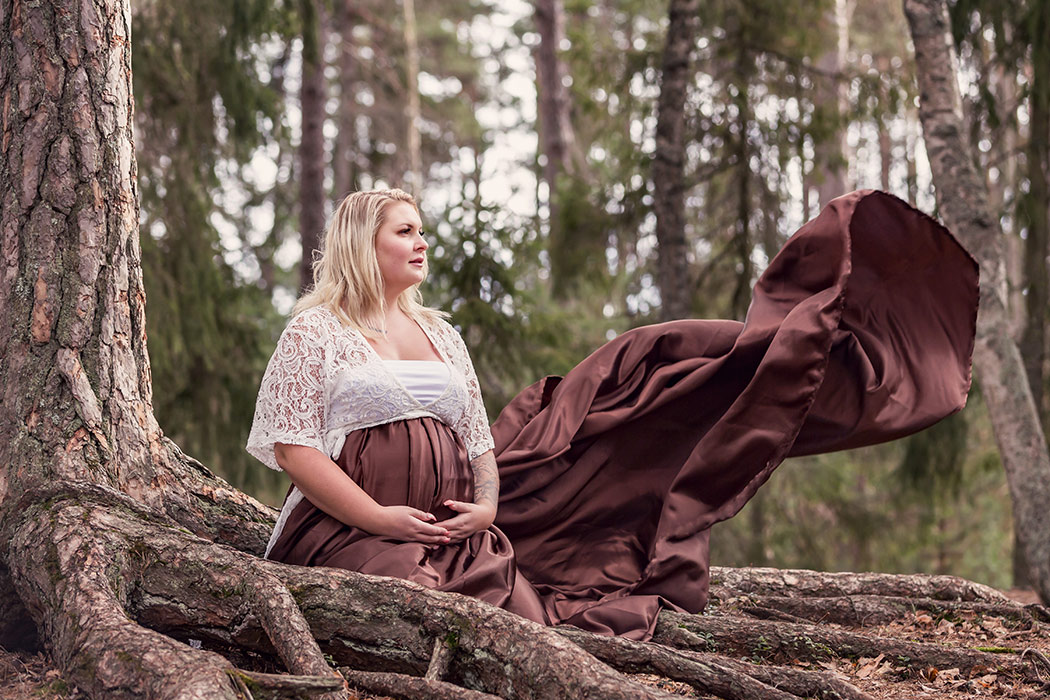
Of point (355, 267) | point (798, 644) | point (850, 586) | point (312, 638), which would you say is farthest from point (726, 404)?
point (312, 638)

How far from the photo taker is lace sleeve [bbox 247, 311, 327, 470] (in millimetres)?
3463

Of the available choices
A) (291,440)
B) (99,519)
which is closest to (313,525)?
(291,440)

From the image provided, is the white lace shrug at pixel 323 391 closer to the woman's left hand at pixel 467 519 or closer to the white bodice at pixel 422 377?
the white bodice at pixel 422 377

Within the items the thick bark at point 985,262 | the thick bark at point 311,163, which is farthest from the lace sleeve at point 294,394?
the thick bark at point 311,163

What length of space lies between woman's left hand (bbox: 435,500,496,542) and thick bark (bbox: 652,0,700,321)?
4986mm

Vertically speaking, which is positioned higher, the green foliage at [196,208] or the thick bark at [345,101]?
the thick bark at [345,101]

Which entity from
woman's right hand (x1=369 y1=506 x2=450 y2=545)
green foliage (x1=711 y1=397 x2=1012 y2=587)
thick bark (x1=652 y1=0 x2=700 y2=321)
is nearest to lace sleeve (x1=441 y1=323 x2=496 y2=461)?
woman's right hand (x1=369 y1=506 x2=450 y2=545)

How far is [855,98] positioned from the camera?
9.49m

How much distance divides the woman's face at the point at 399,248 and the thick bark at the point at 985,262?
12.4 feet

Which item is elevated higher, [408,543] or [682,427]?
[682,427]

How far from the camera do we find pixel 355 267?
3.74 meters

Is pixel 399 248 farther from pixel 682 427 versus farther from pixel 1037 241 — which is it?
pixel 1037 241

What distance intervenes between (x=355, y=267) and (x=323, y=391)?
500mm

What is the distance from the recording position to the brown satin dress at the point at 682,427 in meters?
3.66
